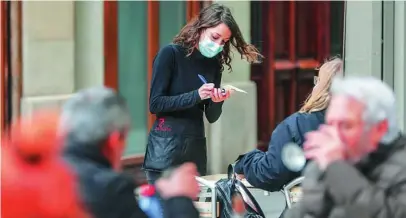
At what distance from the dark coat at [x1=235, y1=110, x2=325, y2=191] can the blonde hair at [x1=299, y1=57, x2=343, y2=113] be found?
0.03 metres

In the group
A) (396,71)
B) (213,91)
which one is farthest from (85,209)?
(396,71)

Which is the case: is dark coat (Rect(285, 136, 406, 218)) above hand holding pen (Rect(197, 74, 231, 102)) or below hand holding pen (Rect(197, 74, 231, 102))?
below

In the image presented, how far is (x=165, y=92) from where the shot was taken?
4.82 m

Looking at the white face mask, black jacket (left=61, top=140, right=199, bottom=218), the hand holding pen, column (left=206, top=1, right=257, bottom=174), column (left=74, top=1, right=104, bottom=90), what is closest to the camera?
black jacket (left=61, top=140, right=199, bottom=218)

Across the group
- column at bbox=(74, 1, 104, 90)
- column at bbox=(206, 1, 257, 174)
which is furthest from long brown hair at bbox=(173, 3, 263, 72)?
column at bbox=(206, 1, 257, 174)

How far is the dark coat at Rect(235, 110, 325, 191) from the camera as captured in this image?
4223 mm

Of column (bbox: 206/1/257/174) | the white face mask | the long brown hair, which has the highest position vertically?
the long brown hair

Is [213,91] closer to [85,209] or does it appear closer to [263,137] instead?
[85,209]

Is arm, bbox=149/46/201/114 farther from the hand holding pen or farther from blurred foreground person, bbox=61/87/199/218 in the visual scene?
blurred foreground person, bbox=61/87/199/218

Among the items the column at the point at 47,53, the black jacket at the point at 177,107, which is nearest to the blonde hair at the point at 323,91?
the black jacket at the point at 177,107

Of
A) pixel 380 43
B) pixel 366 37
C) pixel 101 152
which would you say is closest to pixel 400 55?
pixel 380 43

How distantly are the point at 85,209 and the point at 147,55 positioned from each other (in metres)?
5.79

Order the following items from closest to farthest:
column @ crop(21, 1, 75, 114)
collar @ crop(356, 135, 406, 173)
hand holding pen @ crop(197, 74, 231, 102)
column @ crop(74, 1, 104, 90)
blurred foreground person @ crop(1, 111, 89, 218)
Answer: blurred foreground person @ crop(1, 111, 89, 218) < collar @ crop(356, 135, 406, 173) < hand holding pen @ crop(197, 74, 231, 102) < column @ crop(21, 1, 75, 114) < column @ crop(74, 1, 104, 90)

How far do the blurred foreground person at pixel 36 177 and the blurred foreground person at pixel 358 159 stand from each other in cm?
77
